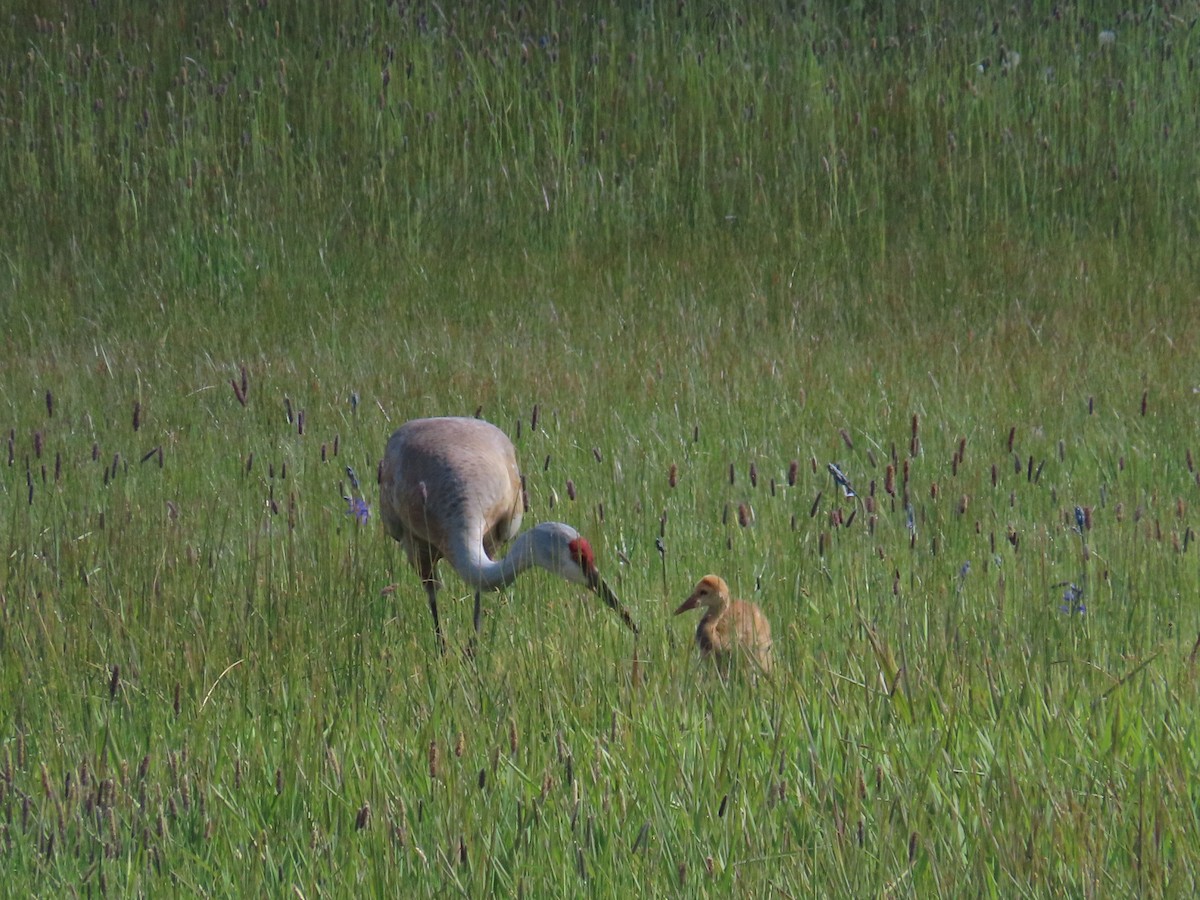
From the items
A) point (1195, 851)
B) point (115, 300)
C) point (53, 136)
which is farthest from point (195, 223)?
point (1195, 851)

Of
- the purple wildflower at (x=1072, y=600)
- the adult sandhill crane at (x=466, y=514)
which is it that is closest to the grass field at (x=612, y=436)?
the purple wildflower at (x=1072, y=600)

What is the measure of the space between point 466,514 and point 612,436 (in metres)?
1.66

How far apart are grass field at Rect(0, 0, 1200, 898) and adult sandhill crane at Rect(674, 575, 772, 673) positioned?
11 centimetres

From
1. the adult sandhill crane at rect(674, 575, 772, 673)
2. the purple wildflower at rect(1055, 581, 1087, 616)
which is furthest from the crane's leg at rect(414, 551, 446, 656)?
the purple wildflower at rect(1055, 581, 1087, 616)

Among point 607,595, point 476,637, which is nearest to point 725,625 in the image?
point 607,595

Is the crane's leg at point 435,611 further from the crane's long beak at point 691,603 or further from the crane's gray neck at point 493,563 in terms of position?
the crane's long beak at point 691,603

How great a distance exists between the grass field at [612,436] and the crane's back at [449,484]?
0.61ft

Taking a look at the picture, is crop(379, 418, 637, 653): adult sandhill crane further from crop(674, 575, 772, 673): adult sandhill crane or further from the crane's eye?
crop(674, 575, 772, 673): adult sandhill crane

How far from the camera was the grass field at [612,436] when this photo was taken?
8.91 feet

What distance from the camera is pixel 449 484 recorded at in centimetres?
463

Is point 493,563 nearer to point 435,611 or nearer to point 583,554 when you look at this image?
point 435,611

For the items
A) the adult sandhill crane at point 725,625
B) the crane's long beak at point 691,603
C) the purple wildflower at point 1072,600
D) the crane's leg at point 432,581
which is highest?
the purple wildflower at point 1072,600

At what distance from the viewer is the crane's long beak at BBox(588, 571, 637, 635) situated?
3.99m

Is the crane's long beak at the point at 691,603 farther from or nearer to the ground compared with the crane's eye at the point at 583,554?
nearer to the ground
